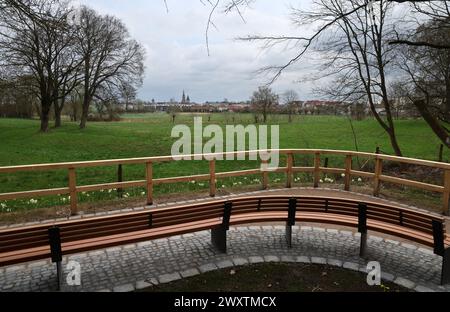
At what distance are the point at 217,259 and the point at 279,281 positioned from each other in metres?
1.03

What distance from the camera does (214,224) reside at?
5.27 meters

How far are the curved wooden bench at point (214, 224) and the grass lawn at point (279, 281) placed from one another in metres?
0.70

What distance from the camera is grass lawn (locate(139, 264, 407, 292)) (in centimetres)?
438

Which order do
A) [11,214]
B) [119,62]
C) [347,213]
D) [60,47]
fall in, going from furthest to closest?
1. [119,62]
2. [60,47]
3. [11,214]
4. [347,213]

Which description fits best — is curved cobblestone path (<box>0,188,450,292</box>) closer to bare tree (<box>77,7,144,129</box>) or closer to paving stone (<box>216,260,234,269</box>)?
paving stone (<box>216,260,234,269</box>)

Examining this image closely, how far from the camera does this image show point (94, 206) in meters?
7.51

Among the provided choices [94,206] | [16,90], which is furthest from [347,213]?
[16,90]

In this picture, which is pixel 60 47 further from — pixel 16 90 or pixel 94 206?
pixel 94 206

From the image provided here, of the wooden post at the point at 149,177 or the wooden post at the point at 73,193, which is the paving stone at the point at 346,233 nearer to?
the wooden post at the point at 149,177

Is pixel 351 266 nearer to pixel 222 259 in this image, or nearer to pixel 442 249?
pixel 442 249

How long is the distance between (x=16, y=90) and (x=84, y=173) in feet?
71.7

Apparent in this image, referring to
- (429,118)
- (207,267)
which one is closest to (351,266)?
(207,267)

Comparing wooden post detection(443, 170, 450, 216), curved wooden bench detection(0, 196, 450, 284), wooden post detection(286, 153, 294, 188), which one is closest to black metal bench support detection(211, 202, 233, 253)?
curved wooden bench detection(0, 196, 450, 284)
